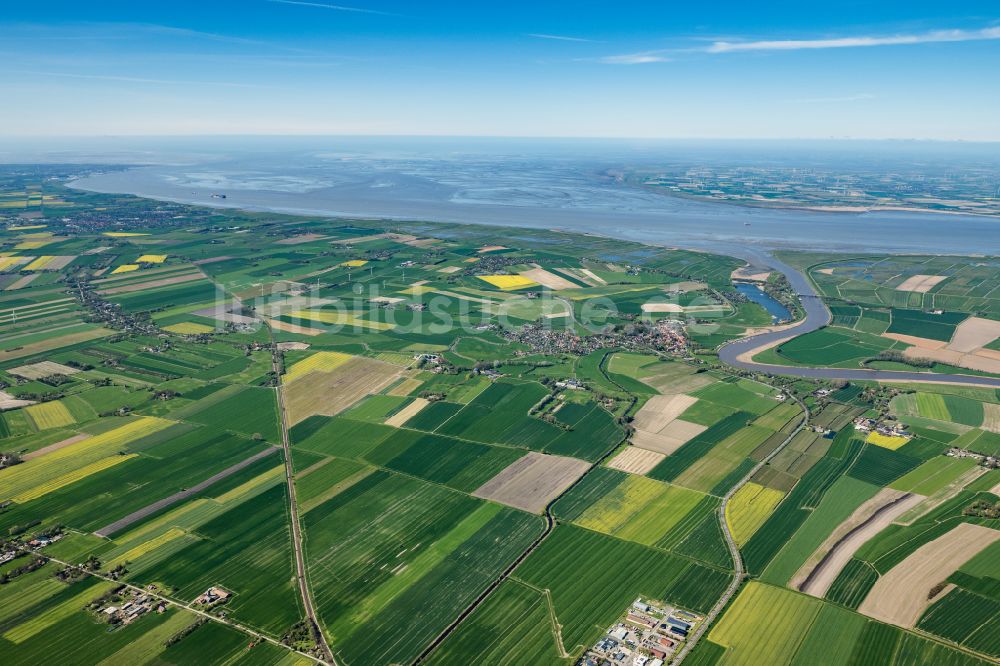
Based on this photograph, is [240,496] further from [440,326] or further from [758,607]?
[440,326]

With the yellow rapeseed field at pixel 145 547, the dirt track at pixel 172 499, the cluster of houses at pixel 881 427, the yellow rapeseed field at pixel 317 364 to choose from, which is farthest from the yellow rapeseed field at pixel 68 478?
the cluster of houses at pixel 881 427

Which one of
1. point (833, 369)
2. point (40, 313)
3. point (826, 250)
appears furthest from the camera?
point (826, 250)

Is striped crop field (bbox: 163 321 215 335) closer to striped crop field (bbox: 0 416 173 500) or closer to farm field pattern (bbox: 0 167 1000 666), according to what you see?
farm field pattern (bbox: 0 167 1000 666)

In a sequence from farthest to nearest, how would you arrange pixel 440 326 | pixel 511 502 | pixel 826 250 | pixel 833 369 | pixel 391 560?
pixel 826 250
pixel 440 326
pixel 833 369
pixel 511 502
pixel 391 560

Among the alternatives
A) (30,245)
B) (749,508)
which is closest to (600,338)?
(749,508)

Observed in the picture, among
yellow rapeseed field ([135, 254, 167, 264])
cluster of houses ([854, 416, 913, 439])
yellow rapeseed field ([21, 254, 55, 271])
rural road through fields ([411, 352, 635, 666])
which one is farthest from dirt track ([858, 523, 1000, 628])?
yellow rapeseed field ([21, 254, 55, 271])

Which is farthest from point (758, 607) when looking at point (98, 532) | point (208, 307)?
point (208, 307)
